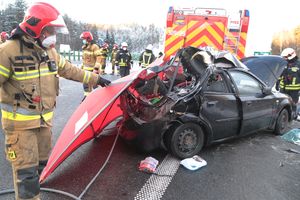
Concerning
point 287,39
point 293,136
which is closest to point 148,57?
point 293,136

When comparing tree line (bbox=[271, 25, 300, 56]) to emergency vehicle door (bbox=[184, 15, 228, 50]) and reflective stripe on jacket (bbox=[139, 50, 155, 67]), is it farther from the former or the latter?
emergency vehicle door (bbox=[184, 15, 228, 50])

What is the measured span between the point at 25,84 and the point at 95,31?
5479cm

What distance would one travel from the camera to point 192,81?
481 centimetres

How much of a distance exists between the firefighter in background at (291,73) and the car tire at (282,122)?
4.21 feet

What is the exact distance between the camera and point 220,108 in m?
4.60

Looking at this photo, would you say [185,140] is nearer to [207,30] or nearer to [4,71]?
[4,71]

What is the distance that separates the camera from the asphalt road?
3432 millimetres

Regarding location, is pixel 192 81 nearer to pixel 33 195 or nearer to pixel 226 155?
pixel 226 155

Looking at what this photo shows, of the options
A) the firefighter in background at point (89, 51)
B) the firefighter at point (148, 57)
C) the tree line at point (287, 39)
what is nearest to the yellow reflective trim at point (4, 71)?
the firefighter in background at point (89, 51)

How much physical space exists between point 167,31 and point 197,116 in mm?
3780

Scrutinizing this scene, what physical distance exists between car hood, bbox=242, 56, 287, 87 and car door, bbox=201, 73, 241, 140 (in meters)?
1.91

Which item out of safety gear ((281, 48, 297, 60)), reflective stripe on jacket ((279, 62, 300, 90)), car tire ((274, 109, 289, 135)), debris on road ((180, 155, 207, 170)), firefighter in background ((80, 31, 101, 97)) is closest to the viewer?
debris on road ((180, 155, 207, 170))

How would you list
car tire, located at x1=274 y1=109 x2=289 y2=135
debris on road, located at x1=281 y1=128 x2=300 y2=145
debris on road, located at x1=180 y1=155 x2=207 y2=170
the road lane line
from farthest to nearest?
car tire, located at x1=274 y1=109 x2=289 y2=135 → debris on road, located at x1=281 y1=128 x2=300 y2=145 → debris on road, located at x1=180 y1=155 x2=207 y2=170 → the road lane line

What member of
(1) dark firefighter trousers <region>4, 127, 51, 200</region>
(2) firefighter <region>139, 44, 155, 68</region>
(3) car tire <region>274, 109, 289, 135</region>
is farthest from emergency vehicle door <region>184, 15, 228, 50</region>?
(1) dark firefighter trousers <region>4, 127, 51, 200</region>
